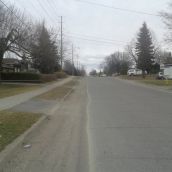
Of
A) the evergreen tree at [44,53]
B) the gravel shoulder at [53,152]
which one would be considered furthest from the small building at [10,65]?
the gravel shoulder at [53,152]

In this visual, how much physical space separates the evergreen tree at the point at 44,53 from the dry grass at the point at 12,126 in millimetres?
36874

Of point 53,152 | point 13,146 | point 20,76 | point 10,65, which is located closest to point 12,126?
point 13,146

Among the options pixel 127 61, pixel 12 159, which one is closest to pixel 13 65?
pixel 12 159

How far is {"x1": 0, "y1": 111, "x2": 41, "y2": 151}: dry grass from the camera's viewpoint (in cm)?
927

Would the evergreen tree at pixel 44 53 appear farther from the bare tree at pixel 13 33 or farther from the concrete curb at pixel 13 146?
the concrete curb at pixel 13 146

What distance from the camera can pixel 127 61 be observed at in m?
136

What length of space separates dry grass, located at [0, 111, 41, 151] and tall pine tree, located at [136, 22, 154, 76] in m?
74.0

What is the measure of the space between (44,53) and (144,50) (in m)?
35.5

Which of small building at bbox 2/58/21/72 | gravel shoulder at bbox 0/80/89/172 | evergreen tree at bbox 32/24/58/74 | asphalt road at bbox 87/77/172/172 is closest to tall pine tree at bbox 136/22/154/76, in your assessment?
evergreen tree at bbox 32/24/58/74

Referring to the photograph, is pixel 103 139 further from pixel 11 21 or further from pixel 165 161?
pixel 11 21

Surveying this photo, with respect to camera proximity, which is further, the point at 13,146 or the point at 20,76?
the point at 20,76

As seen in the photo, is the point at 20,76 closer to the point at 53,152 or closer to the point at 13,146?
the point at 13,146

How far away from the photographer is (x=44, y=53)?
56.5 meters

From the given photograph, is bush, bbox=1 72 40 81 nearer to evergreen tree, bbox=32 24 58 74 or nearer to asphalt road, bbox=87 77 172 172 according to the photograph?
evergreen tree, bbox=32 24 58 74
